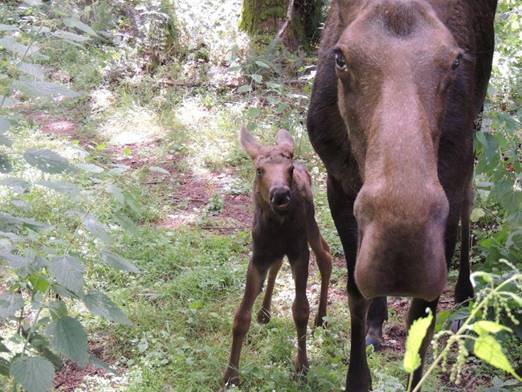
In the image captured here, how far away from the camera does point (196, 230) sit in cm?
→ 681

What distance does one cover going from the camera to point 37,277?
10.1 feet

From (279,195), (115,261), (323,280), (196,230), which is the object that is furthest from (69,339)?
(196,230)

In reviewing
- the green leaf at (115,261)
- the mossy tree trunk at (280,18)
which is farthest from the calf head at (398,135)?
the mossy tree trunk at (280,18)

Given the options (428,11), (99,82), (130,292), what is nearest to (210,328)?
(130,292)

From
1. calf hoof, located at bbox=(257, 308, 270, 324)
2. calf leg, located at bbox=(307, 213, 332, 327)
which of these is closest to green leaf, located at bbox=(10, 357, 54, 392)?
calf hoof, located at bbox=(257, 308, 270, 324)

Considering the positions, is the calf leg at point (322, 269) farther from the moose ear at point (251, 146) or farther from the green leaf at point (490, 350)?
the green leaf at point (490, 350)

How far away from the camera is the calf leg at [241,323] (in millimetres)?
4641

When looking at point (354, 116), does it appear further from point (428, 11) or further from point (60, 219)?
point (60, 219)

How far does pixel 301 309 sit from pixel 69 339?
7.01ft

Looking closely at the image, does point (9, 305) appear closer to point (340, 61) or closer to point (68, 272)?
point (68, 272)

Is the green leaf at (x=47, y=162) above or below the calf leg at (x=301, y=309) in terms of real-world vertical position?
above

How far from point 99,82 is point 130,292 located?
548 centimetres

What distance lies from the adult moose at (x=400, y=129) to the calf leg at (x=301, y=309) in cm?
82

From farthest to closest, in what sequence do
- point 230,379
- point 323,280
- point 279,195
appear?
point 323,280 < point 230,379 < point 279,195
